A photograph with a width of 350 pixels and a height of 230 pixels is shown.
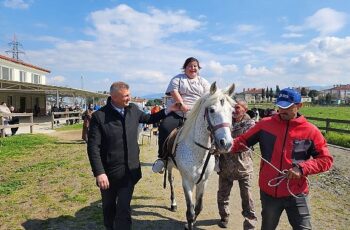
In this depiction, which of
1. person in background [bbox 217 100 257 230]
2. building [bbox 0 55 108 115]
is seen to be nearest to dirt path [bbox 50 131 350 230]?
person in background [bbox 217 100 257 230]

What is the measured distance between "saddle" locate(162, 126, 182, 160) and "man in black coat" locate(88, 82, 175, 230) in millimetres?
1126

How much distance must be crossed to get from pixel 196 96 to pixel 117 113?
172 centimetres

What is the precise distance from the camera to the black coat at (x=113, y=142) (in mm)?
4105

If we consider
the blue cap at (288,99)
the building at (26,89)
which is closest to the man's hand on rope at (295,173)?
the blue cap at (288,99)

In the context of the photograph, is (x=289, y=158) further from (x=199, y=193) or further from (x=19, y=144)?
(x=19, y=144)

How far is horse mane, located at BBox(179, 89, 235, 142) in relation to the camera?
432 centimetres

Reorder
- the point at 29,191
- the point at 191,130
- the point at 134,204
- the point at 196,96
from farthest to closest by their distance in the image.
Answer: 1. the point at 29,191
2. the point at 134,204
3. the point at 196,96
4. the point at 191,130

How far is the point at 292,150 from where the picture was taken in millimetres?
3365

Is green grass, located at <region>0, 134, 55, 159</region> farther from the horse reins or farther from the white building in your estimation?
the white building

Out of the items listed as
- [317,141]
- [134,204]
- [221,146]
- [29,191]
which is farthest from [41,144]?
[317,141]

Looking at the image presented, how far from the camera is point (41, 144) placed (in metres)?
15.7

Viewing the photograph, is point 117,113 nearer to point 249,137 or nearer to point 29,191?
point 249,137

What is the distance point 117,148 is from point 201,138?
1207 mm

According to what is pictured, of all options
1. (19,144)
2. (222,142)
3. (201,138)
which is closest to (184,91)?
(201,138)
